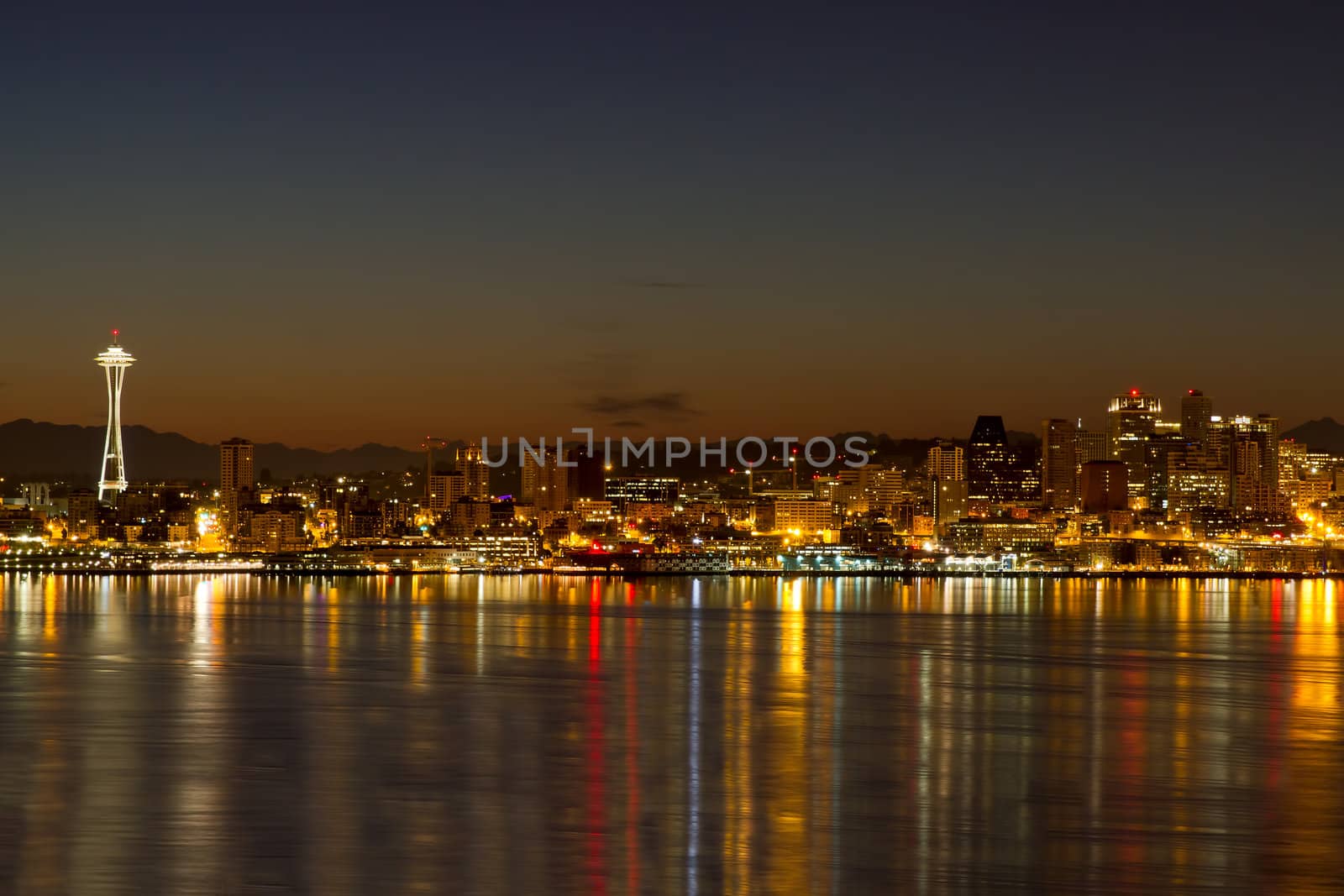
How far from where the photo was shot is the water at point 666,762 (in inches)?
491

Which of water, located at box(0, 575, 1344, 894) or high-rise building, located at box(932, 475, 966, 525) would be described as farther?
high-rise building, located at box(932, 475, 966, 525)

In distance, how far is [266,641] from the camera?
117 feet

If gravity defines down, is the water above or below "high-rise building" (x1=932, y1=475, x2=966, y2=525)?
below

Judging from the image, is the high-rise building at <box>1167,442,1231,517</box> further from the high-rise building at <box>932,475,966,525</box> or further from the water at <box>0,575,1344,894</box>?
the water at <box>0,575,1344,894</box>

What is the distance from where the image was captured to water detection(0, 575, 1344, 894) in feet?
40.9

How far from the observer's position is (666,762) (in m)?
17.6

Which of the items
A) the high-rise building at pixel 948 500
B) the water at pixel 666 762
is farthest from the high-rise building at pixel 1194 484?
the water at pixel 666 762

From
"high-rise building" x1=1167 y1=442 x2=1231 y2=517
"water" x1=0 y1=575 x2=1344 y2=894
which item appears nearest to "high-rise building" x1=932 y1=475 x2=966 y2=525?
"high-rise building" x1=1167 y1=442 x2=1231 y2=517

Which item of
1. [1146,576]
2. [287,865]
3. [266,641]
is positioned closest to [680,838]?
[287,865]

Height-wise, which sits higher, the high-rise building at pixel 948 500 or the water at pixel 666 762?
the high-rise building at pixel 948 500

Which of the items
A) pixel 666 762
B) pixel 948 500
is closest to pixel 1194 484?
pixel 948 500

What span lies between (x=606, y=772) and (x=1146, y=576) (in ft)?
287

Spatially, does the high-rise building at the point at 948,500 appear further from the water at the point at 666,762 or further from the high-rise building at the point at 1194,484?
the water at the point at 666,762

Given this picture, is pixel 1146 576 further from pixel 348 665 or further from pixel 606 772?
pixel 606 772
